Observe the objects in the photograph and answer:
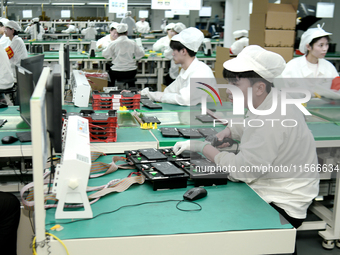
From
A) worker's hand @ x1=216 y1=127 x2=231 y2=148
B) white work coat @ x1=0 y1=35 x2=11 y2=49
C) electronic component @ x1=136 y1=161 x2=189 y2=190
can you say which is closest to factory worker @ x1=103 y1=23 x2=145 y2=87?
white work coat @ x1=0 y1=35 x2=11 y2=49

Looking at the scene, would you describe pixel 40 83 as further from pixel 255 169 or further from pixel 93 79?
pixel 93 79

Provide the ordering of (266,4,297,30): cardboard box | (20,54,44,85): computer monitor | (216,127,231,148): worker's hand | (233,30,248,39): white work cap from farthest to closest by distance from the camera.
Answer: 1. (233,30,248,39): white work cap
2. (266,4,297,30): cardboard box
3. (20,54,44,85): computer monitor
4. (216,127,231,148): worker's hand

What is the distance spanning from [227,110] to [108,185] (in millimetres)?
1609

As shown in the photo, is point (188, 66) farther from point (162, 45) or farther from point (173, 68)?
point (162, 45)

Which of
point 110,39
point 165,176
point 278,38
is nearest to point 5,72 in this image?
point 110,39

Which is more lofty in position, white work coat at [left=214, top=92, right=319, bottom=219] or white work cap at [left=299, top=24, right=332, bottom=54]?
white work cap at [left=299, top=24, right=332, bottom=54]

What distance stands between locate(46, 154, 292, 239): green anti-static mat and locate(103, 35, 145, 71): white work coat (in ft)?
13.7

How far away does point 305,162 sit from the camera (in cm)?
147

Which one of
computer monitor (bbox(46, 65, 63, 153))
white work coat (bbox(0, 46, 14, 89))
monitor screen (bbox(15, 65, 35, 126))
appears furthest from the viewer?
white work coat (bbox(0, 46, 14, 89))

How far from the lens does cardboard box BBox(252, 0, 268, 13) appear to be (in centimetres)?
467

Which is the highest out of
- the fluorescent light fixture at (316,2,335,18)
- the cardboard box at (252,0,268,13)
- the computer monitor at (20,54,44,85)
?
the fluorescent light fixture at (316,2,335,18)

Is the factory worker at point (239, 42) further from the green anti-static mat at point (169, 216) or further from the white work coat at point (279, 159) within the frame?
the green anti-static mat at point (169, 216)

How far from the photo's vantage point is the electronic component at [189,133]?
204cm

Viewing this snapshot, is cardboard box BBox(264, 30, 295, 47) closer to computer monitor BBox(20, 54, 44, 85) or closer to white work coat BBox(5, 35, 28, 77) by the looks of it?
computer monitor BBox(20, 54, 44, 85)
